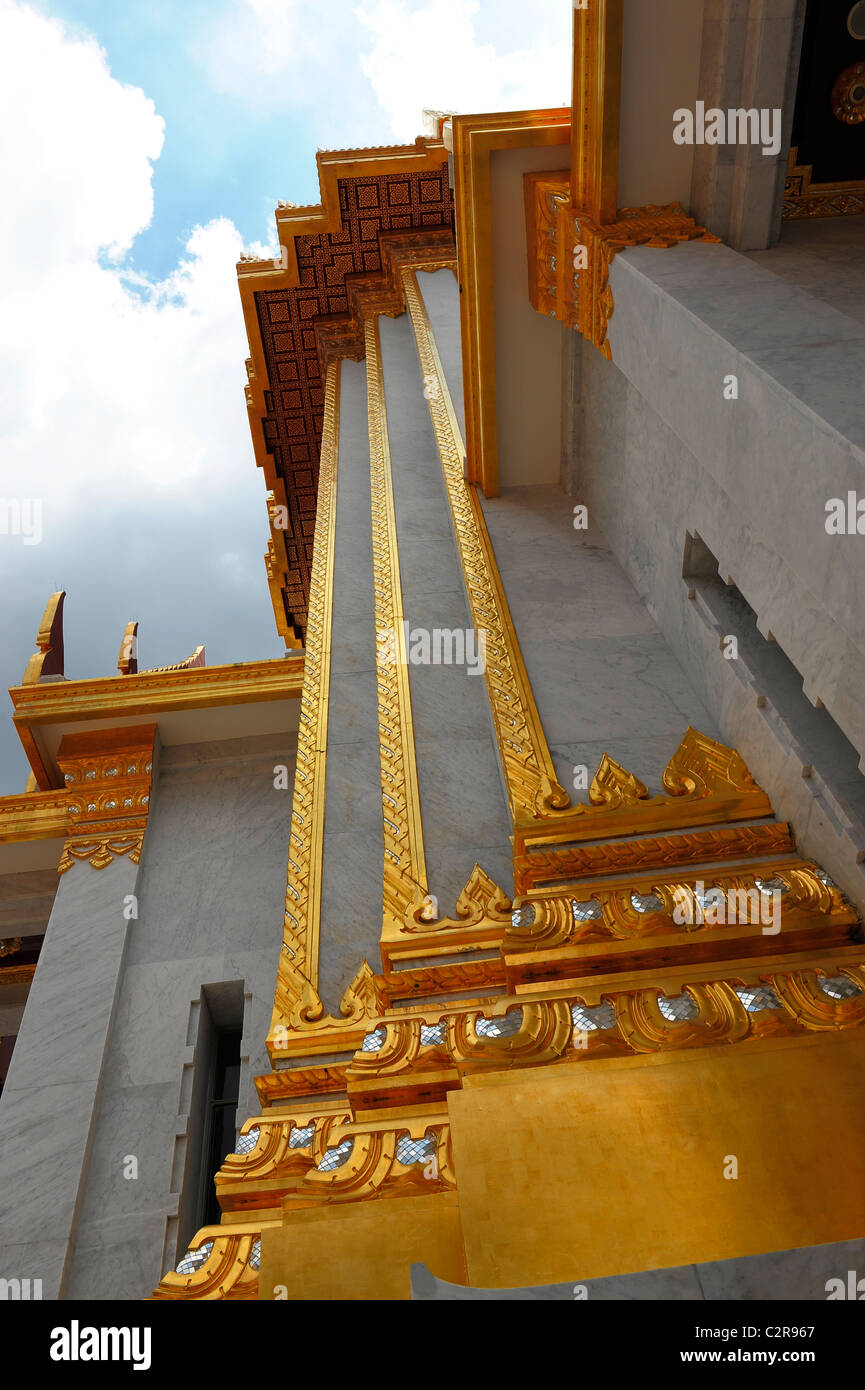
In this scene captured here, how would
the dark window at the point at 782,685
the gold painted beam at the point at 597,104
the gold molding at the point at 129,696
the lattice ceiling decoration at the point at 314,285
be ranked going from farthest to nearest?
the lattice ceiling decoration at the point at 314,285 < the gold molding at the point at 129,696 < the gold painted beam at the point at 597,104 < the dark window at the point at 782,685

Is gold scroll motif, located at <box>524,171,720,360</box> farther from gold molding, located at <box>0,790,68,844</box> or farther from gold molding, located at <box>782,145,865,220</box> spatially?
gold molding, located at <box>0,790,68,844</box>

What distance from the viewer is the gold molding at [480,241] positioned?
5.50 m

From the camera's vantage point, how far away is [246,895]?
682cm

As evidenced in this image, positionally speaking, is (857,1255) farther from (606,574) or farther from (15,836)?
(15,836)

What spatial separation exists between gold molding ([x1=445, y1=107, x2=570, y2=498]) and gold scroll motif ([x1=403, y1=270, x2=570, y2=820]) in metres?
0.37

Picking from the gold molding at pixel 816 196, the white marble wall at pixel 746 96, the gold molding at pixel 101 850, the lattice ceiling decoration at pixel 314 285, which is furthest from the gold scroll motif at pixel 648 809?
the lattice ceiling decoration at pixel 314 285

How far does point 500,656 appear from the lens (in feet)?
15.3

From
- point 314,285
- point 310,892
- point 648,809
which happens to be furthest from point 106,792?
point 314,285

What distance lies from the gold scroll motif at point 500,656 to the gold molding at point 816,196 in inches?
95.3

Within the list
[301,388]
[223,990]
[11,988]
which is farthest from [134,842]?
[301,388]

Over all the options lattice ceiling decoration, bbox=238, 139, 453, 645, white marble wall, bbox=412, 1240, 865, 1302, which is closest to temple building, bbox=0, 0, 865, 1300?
white marble wall, bbox=412, 1240, 865, 1302

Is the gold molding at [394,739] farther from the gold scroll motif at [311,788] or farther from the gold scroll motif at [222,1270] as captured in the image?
the gold scroll motif at [222,1270]

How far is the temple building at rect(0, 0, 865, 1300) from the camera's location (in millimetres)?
2170

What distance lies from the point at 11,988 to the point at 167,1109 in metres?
4.11
